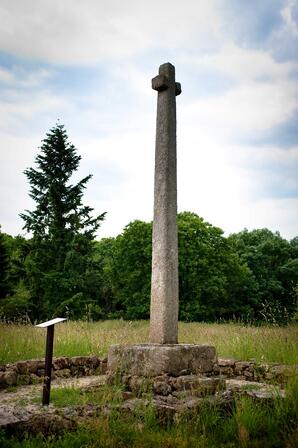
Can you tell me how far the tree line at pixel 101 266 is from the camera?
24.8m

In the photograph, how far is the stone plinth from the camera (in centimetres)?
581

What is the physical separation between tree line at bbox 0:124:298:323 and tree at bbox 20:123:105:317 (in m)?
0.06

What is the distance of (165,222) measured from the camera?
6.81 m

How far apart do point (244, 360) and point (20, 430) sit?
16.6 ft

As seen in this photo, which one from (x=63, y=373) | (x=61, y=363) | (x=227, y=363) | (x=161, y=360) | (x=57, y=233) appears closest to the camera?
(x=161, y=360)

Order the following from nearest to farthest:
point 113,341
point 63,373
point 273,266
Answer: point 63,373 < point 113,341 < point 273,266

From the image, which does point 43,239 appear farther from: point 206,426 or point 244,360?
point 206,426

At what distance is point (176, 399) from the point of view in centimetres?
502

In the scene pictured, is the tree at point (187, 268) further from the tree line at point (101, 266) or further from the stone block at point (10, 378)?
the stone block at point (10, 378)

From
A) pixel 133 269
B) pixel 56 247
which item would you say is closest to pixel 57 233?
pixel 56 247

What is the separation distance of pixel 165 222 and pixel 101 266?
817 inches

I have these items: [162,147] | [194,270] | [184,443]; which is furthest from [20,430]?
[194,270]

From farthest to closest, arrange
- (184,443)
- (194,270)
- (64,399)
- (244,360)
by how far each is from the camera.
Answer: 1. (194,270)
2. (244,360)
3. (64,399)
4. (184,443)

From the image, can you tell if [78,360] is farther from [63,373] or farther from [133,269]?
[133,269]
